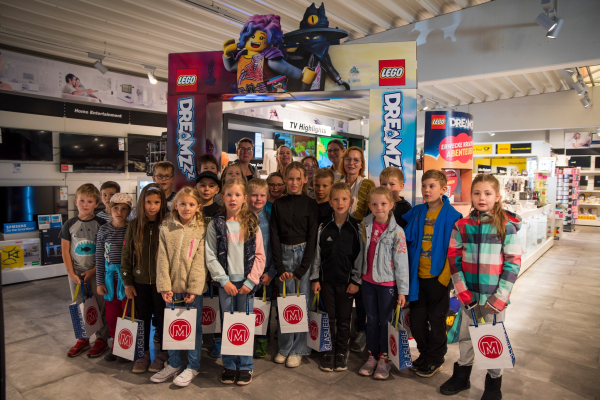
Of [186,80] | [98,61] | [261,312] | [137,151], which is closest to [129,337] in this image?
[261,312]

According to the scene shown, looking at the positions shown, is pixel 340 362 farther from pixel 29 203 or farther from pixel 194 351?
pixel 29 203

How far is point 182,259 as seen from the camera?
2531mm

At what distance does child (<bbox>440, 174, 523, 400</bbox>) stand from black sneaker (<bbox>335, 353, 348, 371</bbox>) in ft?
2.26

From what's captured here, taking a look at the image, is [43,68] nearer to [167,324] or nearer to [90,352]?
[90,352]

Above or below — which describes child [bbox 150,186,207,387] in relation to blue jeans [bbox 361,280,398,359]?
above

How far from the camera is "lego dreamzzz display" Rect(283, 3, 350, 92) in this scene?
358 cm

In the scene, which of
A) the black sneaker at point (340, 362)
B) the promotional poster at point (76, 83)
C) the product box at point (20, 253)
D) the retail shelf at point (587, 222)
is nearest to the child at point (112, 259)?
the black sneaker at point (340, 362)

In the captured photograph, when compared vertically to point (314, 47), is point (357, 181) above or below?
below

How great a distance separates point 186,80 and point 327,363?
128 inches

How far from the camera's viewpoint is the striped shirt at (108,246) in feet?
9.17

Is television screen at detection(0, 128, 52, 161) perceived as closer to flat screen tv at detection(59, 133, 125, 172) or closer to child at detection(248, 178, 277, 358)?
flat screen tv at detection(59, 133, 125, 172)

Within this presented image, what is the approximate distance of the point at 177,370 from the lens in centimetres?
267

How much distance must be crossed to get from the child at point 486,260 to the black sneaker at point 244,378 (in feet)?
4.28

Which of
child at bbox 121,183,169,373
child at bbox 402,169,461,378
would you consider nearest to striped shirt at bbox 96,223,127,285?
child at bbox 121,183,169,373
